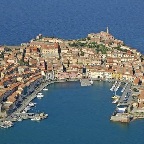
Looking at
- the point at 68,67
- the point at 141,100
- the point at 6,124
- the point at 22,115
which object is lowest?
the point at 6,124

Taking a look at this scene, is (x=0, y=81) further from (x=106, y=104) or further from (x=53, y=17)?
(x=53, y=17)

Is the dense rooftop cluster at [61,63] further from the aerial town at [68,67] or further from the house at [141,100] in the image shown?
the house at [141,100]

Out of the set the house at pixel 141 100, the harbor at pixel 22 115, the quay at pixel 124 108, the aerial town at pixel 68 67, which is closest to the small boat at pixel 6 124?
the harbor at pixel 22 115

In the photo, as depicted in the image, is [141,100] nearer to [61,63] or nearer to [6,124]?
[6,124]

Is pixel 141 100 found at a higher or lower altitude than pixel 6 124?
higher

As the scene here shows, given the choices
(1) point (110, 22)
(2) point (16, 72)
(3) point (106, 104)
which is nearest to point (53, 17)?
(1) point (110, 22)

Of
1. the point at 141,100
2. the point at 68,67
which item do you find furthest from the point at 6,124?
the point at 68,67
